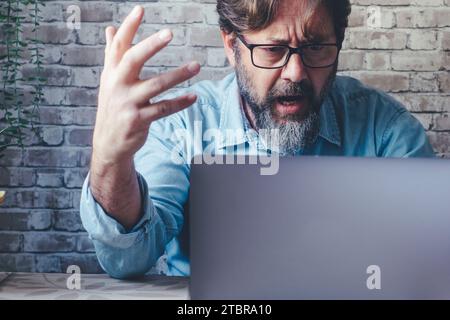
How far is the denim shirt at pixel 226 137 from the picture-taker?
1723mm

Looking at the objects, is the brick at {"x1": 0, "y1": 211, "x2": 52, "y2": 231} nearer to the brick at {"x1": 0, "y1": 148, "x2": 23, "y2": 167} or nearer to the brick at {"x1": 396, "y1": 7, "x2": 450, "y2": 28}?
the brick at {"x1": 0, "y1": 148, "x2": 23, "y2": 167}

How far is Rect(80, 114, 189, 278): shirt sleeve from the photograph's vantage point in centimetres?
144

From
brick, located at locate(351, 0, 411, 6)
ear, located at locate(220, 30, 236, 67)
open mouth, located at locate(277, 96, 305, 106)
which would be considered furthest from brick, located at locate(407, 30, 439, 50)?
ear, located at locate(220, 30, 236, 67)

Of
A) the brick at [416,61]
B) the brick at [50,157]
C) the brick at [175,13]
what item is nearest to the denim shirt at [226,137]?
the brick at [416,61]

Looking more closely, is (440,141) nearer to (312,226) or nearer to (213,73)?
(213,73)

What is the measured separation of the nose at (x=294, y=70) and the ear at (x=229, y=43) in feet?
0.63

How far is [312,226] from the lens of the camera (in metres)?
1.25

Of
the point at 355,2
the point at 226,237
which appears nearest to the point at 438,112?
the point at 355,2

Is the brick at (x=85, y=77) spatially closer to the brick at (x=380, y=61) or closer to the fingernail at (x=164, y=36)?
the fingernail at (x=164, y=36)

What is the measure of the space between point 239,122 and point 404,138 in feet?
1.85

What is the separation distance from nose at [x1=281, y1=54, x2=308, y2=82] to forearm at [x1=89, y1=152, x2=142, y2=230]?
29.0 inches

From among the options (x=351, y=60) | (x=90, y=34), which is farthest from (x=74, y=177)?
(x=351, y=60)

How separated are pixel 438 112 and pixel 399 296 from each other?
0.96 meters

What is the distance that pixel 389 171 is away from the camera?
4.13 ft
